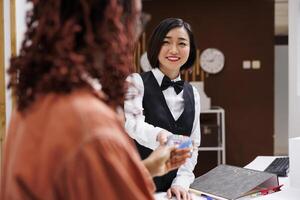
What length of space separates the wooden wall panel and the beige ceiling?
3.31 feet

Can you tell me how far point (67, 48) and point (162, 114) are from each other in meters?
1.28

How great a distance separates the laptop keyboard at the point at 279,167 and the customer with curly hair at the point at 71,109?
5.04 ft

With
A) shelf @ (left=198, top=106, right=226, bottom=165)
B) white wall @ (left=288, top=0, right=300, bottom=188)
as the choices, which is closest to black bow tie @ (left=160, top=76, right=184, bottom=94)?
white wall @ (left=288, top=0, right=300, bottom=188)

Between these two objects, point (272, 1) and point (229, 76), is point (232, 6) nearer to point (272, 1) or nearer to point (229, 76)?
point (272, 1)

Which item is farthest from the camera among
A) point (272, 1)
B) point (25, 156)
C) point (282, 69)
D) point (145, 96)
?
point (282, 69)

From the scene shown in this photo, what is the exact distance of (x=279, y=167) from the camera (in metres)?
2.29

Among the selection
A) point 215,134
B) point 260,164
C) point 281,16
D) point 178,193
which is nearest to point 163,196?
point 178,193

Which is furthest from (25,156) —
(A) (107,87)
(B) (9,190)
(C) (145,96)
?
(C) (145,96)

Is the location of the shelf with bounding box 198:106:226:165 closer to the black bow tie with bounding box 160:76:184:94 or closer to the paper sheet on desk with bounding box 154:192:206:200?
the black bow tie with bounding box 160:76:184:94

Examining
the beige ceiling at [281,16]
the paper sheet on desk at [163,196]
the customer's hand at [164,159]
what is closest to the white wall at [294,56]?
the paper sheet on desk at [163,196]

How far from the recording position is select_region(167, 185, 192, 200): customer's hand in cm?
170

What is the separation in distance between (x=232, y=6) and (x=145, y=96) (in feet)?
13.7

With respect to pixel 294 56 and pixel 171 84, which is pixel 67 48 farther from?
pixel 294 56

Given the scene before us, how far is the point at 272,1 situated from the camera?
5.81 m
